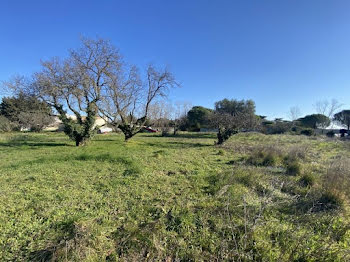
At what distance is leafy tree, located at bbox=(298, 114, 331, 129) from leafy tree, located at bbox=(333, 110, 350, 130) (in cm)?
303

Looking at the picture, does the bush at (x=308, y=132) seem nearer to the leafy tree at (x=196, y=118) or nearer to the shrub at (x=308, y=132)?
the shrub at (x=308, y=132)

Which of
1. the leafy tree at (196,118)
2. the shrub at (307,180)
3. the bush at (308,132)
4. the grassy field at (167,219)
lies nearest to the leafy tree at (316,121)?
the bush at (308,132)

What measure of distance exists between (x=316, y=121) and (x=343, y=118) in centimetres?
575

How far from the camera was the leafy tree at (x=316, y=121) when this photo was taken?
39025 millimetres

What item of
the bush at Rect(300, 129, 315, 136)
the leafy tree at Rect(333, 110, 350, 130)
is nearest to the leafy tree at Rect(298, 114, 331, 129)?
the leafy tree at Rect(333, 110, 350, 130)

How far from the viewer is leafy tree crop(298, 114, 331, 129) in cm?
3903

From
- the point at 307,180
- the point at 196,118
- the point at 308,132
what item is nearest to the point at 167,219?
the point at 307,180

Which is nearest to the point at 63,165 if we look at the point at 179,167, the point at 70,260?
the point at 179,167

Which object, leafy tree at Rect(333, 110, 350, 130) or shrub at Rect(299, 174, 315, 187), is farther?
leafy tree at Rect(333, 110, 350, 130)

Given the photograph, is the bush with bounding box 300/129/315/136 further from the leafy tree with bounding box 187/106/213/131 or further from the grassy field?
the grassy field

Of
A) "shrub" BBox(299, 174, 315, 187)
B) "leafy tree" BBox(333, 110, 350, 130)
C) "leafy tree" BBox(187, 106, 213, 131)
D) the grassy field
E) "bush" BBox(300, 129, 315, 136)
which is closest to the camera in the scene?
the grassy field

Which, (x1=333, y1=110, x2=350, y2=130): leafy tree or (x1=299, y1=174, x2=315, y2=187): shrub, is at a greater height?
(x1=333, y1=110, x2=350, y2=130): leafy tree

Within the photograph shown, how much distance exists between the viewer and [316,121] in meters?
39.7

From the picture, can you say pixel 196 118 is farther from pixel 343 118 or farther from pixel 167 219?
pixel 167 219
